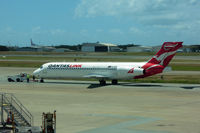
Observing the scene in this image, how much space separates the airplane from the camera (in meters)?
52.9

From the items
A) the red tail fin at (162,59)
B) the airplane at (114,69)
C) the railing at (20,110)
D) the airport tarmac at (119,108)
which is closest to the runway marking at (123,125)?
the airport tarmac at (119,108)

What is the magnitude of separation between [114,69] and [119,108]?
22762 mm

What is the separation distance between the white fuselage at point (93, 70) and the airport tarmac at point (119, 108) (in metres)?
5.76

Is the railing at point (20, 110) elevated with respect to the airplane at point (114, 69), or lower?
lower

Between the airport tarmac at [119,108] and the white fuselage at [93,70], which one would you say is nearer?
the airport tarmac at [119,108]

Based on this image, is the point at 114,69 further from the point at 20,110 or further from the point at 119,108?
the point at 20,110

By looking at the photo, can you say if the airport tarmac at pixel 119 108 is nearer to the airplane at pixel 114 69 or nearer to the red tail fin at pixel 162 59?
the red tail fin at pixel 162 59

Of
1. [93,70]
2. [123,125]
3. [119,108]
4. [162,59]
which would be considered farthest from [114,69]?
[123,125]

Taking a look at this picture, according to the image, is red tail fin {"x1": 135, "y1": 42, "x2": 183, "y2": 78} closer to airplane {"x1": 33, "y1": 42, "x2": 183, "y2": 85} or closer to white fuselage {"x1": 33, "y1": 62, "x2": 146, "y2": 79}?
airplane {"x1": 33, "y1": 42, "x2": 183, "y2": 85}

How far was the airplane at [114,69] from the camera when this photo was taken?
52906 mm

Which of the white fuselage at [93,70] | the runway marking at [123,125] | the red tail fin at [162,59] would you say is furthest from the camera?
the white fuselage at [93,70]

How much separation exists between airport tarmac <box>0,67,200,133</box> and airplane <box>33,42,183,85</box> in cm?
524

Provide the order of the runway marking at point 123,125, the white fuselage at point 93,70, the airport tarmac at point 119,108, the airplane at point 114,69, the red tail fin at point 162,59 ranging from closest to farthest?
the runway marking at point 123,125 → the airport tarmac at point 119,108 → the red tail fin at point 162,59 → the airplane at point 114,69 → the white fuselage at point 93,70

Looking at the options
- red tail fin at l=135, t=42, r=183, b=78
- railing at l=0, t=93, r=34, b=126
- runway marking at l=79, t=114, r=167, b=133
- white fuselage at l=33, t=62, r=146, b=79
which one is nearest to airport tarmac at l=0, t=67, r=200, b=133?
runway marking at l=79, t=114, r=167, b=133
